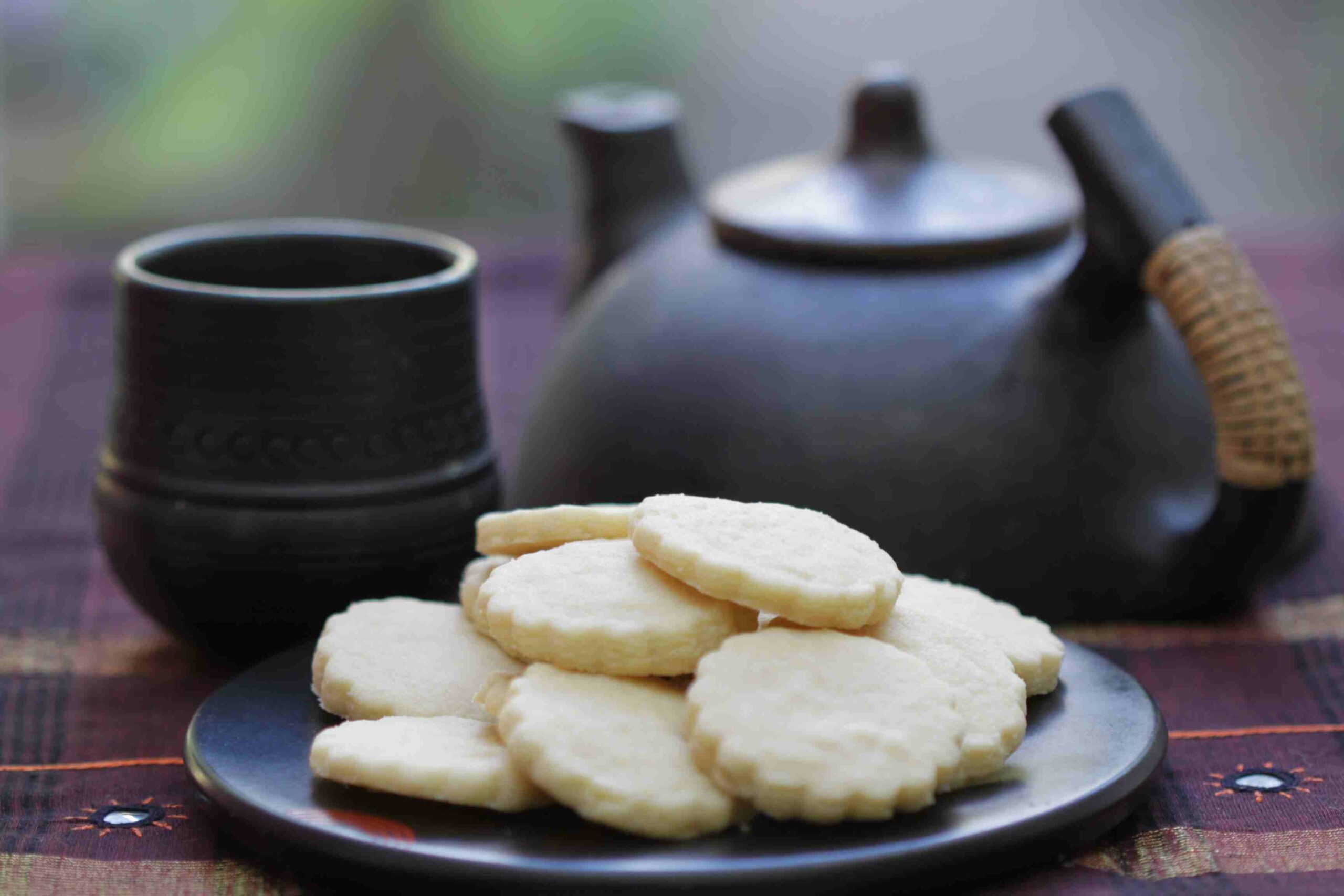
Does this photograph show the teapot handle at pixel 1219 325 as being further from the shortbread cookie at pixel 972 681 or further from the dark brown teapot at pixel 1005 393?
the shortbread cookie at pixel 972 681

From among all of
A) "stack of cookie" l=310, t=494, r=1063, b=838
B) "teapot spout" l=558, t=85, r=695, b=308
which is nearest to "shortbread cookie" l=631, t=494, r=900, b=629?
"stack of cookie" l=310, t=494, r=1063, b=838

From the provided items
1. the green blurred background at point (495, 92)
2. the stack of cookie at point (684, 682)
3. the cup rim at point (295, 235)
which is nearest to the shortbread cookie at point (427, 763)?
the stack of cookie at point (684, 682)

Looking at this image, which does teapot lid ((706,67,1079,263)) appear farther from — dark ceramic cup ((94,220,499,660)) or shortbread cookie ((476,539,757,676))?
shortbread cookie ((476,539,757,676))

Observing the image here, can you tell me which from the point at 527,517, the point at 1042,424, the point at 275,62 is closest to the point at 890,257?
the point at 1042,424

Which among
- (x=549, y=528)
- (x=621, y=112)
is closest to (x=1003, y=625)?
(x=549, y=528)

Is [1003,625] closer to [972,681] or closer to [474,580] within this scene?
[972,681]
